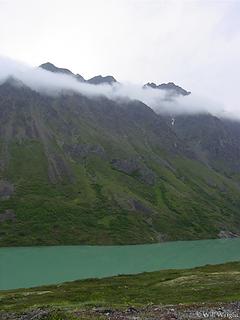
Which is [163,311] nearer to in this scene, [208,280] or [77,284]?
[208,280]

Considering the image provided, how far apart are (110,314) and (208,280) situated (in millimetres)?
49359

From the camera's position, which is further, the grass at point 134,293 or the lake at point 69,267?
the lake at point 69,267

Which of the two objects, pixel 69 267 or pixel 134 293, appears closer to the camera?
pixel 134 293

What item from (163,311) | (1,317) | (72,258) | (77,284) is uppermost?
(163,311)

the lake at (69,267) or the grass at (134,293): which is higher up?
the grass at (134,293)

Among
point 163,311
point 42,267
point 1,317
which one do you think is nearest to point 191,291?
point 163,311

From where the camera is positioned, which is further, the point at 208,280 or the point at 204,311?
the point at 208,280

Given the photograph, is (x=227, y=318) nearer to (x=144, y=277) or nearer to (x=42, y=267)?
(x=144, y=277)

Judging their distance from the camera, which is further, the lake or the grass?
the lake

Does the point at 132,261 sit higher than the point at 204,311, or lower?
lower

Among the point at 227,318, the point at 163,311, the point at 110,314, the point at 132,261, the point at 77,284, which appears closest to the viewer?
the point at 227,318

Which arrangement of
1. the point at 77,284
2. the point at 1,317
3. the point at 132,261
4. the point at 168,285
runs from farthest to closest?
1. the point at 132,261
2. the point at 77,284
3. the point at 168,285
4. the point at 1,317

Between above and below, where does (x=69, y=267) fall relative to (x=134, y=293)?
below

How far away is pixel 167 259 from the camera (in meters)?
195
